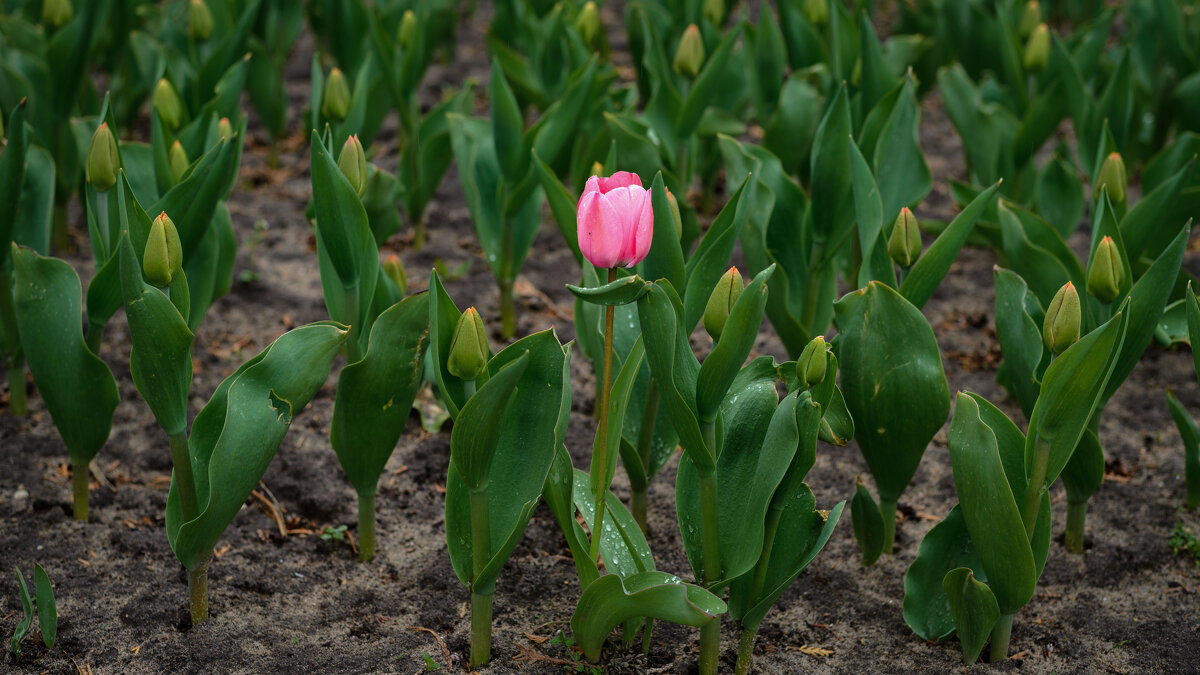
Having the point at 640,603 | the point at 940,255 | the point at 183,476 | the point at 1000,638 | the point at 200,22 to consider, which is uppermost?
the point at 200,22

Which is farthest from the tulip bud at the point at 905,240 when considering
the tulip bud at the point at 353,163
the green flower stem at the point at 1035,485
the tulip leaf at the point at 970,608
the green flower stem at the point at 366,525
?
the green flower stem at the point at 366,525

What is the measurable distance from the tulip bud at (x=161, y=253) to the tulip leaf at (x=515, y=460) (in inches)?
19.9

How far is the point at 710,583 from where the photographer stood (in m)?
1.82

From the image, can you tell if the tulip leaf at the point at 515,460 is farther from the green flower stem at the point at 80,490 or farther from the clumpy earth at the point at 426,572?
the green flower stem at the point at 80,490

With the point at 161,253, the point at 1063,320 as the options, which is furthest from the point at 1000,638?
the point at 161,253

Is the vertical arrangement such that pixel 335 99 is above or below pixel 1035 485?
above

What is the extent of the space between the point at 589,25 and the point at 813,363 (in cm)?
198

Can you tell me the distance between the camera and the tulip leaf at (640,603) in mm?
1604

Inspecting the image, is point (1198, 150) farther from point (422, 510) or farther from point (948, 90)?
point (422, 510)

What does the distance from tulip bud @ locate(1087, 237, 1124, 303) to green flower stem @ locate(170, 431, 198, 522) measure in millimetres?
1472

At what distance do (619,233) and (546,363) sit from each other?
1.03 ft

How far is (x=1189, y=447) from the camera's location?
2.28 m

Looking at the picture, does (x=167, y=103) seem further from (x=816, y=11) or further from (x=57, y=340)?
(x=816, y=11)

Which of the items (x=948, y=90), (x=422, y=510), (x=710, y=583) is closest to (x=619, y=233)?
(x=710, y=583)
